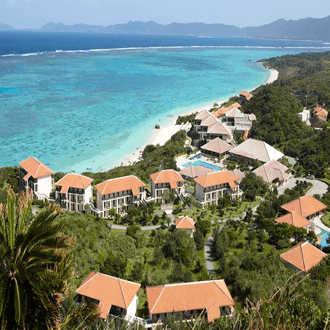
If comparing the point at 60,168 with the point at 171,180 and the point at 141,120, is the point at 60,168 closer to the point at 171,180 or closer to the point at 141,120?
the point at 171,180

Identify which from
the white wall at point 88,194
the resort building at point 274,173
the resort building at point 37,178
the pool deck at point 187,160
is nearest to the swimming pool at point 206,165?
the pool deck at point 187,160

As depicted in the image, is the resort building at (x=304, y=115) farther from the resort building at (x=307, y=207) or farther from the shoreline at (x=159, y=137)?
the resort building at (x=307, y=207)

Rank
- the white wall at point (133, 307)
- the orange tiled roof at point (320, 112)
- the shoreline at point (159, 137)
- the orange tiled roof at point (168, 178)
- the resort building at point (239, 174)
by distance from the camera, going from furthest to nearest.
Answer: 1. the orange tiled roof at point (320, 112)
2. the shoreline at point (159, 137)
3. the resort building at point (239, 174)
4. the orange tiled roof at point (168, 178)
5. the white wall at point (133, 307)

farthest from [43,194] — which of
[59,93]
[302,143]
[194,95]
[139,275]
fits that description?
[194,95]

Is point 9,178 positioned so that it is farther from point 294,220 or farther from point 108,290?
point 294,220

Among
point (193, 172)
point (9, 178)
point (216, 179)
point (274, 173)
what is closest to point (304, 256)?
point (216, 179)

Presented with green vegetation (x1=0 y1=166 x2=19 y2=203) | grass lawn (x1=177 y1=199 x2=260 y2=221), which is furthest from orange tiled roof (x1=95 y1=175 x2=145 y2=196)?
green vegetation (x1=0 y1=166 x2=19 y2=203)
